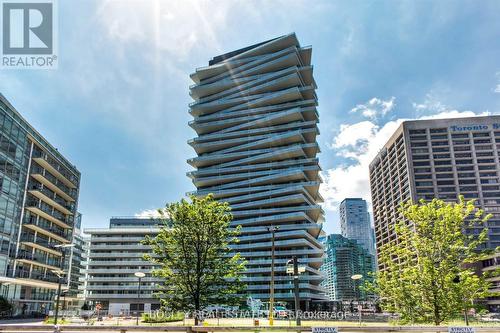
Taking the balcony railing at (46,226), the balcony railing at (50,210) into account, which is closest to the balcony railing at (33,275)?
the balcony railing at (46,226)

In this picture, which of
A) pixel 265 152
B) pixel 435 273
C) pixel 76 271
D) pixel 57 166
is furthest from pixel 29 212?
pixel 76 271

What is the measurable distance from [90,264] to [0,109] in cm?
7474

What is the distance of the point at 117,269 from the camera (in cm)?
11512

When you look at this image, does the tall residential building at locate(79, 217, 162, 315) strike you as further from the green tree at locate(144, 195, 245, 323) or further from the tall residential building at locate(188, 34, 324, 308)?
the green tree at locate(144, 195, 245, 323)

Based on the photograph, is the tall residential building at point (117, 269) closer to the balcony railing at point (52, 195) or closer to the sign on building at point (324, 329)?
the balcony railing at point (52, 195)

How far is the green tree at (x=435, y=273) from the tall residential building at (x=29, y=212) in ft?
167

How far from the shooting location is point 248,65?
419ft

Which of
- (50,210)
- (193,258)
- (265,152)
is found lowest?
(193,258)

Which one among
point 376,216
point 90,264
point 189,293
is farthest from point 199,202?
point 376,216

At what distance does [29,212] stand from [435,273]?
200ft

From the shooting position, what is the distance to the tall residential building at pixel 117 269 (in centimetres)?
11250

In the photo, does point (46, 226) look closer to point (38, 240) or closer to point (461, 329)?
point (38, 240)

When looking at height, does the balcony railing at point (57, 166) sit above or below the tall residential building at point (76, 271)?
above

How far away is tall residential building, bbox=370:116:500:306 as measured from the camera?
451 ft
